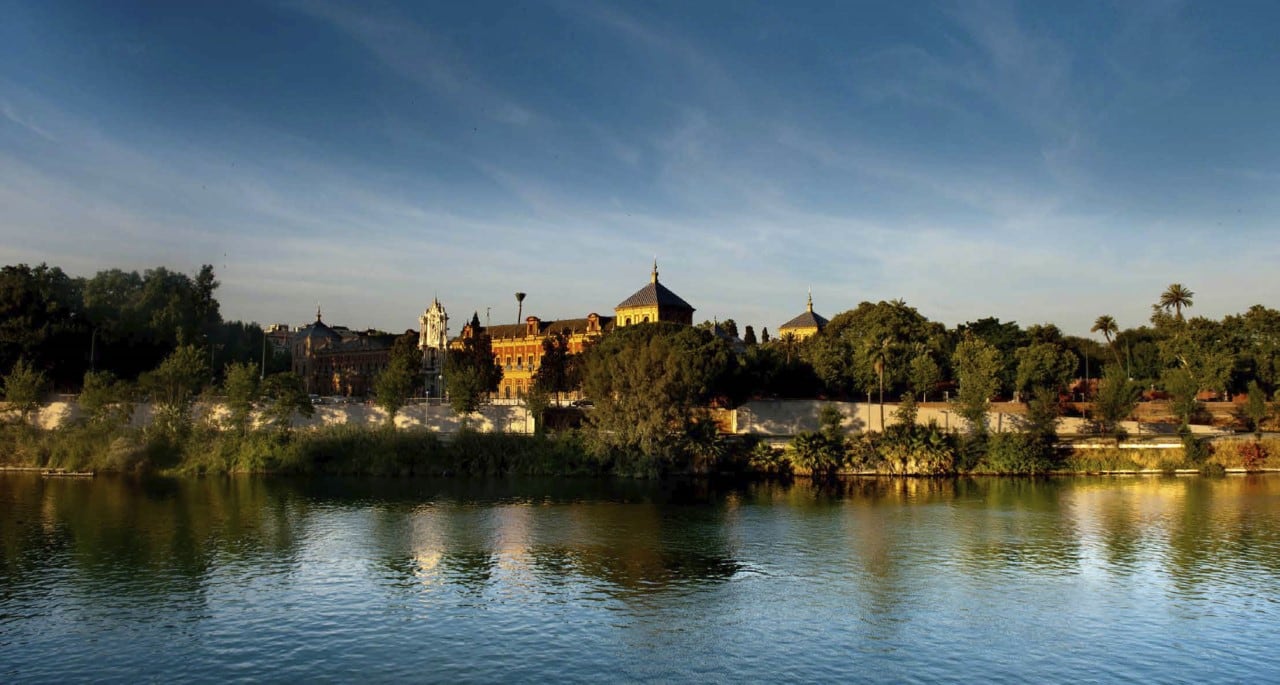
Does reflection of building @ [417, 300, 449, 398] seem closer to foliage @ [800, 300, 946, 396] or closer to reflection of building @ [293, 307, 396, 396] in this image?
reflection of building @ [293, 307, 396, 396]

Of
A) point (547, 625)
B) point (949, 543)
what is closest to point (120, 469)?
point (547, 625)

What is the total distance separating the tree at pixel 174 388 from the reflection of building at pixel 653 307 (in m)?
50.7

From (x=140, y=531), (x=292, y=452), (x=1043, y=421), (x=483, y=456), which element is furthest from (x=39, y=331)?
(x=1043, y=421)

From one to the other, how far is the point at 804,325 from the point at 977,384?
5448cm

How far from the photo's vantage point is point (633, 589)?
1216 inches

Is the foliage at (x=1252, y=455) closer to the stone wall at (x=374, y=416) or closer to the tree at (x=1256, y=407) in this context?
the tree at (x=1256, y=407)

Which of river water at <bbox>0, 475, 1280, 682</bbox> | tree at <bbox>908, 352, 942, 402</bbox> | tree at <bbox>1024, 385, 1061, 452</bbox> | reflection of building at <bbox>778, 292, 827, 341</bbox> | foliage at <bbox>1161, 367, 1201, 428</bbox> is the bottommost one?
river water at <bbox>0, 475, 1280, 682</bbox>

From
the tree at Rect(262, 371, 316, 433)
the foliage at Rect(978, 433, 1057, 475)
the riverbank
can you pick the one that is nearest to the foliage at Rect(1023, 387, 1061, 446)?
the foliage at Rect(978, 433, 1057, 475)

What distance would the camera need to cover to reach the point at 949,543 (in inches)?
1516

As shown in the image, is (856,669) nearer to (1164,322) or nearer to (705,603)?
(705,603)

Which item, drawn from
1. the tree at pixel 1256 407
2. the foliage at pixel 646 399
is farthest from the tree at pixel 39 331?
the tree at pixel 1256 407

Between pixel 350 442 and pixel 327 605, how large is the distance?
120 ft

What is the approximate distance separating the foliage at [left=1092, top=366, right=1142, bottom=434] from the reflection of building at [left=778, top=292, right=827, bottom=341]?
52.2 m

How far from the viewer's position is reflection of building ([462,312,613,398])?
367 ft
